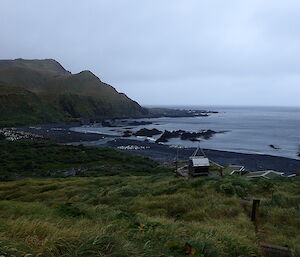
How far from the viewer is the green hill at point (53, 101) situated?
12388cm

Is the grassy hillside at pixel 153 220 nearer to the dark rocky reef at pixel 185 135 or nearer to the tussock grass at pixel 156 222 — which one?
the tussock grass at pixel 156 222

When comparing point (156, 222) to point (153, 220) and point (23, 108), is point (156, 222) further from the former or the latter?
point (23, 108)

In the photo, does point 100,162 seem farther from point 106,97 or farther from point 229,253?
point 106,97

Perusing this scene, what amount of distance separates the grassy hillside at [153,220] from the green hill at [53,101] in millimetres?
98297

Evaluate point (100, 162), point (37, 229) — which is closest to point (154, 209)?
point (37, 229)

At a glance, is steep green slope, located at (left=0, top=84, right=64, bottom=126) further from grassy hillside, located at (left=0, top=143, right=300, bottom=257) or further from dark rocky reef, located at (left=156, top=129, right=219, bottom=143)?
grassy hillside, located at (left=0, top=143, right=300, bottom=257)

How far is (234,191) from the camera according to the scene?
14.9 metres

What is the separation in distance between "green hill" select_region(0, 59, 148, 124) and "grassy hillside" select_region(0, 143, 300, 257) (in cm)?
9830

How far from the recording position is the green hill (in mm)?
123875

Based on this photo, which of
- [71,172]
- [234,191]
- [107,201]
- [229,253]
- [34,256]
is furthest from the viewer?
[71,172]

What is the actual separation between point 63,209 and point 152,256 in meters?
6.84

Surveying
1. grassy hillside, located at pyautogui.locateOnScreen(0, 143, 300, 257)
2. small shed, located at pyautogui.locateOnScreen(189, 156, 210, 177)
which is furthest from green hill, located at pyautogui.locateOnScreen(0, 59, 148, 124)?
grassy hillside, located at pyautogui.locateOnScreen(0, 143, 300, 257)

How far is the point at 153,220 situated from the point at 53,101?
14736 cm

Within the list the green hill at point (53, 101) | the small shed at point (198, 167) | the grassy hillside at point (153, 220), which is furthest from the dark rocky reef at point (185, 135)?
the green hill at point (53, 101)
